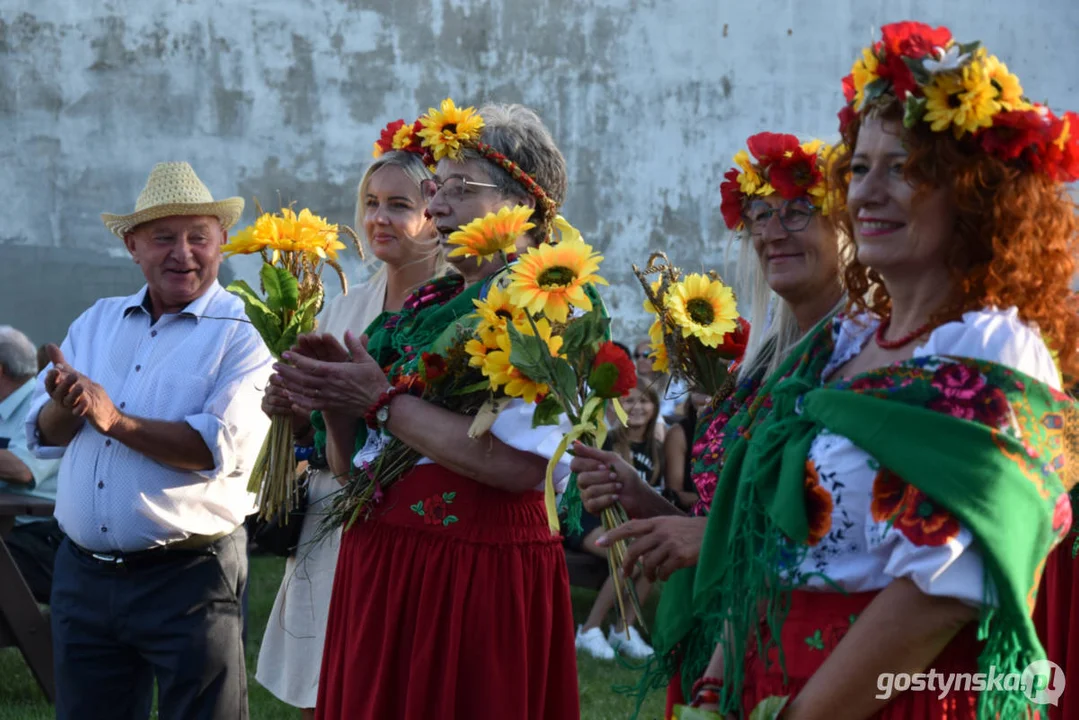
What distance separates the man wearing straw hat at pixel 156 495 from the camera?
388 cm

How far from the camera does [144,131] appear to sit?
12.6 metres

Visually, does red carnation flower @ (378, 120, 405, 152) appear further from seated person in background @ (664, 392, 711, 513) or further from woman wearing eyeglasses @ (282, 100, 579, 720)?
seated person in background @ (664, 392, 711, 513)

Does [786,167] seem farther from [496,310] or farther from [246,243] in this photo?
[246,243]

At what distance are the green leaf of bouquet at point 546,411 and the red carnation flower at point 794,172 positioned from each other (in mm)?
687

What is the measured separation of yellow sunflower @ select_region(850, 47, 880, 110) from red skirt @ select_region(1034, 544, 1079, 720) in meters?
1.50

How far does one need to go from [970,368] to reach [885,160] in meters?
0.40

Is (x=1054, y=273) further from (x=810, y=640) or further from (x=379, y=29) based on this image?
(x=379, y=29)

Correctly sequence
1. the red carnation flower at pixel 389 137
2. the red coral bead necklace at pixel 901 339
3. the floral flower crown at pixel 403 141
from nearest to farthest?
the red coral bead necklace at pixel 901 339 → the floral flower crown at pixel 403 141 → the red carnation flower at pixel 389 137

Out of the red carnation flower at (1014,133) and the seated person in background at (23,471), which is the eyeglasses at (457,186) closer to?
the red carnation flower at (1014,133)

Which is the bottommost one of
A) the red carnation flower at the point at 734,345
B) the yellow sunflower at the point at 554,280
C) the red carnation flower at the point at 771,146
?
the red carnation flower at the point at 734,345

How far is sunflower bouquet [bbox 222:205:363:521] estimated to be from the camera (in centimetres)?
339

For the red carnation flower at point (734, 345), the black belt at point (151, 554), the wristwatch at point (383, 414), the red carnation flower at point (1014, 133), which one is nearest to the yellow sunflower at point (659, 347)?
the red carnation flower at point (734, 345)

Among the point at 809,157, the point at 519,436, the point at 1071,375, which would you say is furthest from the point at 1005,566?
the point at 519,436

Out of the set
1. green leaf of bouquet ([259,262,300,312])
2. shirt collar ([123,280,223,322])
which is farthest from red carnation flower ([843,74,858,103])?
shirt collar ([123,280,223,322])
